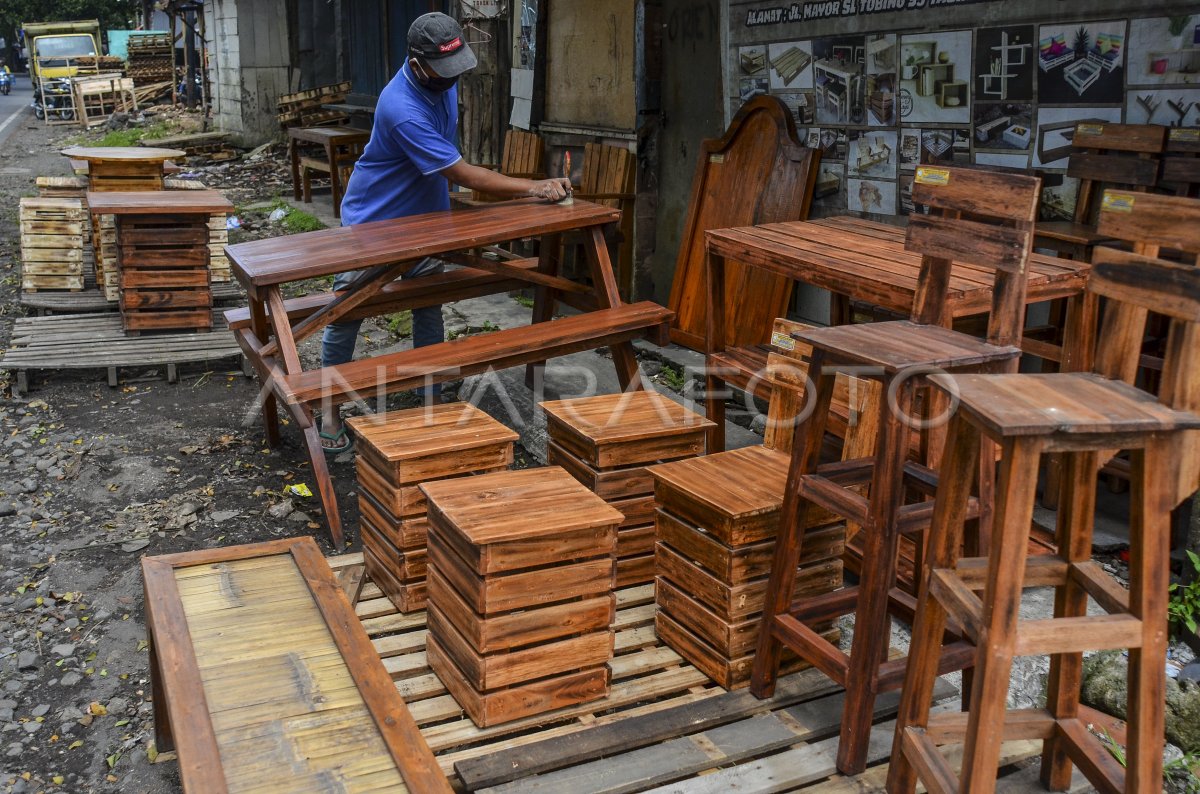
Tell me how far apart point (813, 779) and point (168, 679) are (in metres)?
1.86

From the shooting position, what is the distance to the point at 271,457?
20.6ft

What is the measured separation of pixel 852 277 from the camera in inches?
163

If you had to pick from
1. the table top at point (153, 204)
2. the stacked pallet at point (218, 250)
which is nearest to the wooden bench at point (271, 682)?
the table top at point (153, 204)

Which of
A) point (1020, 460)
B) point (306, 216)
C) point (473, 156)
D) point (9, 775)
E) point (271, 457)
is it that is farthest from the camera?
point (306, 216)

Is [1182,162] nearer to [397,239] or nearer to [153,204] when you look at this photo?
[397,239]

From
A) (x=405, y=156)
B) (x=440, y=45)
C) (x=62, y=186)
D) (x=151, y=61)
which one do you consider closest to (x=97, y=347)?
(x=62, y=186)

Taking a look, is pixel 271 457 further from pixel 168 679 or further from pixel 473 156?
pixel 473 156

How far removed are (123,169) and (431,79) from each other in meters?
4.83

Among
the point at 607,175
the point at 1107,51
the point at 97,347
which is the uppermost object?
the point at 1107,51

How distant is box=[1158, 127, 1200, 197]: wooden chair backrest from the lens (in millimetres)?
4371

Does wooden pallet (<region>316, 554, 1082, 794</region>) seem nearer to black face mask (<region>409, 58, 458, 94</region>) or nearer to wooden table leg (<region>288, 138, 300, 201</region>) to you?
black face mask (<region>409, 58, 458, 94</region>)

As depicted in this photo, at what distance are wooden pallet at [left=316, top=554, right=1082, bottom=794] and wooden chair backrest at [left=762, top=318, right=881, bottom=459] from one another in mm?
950

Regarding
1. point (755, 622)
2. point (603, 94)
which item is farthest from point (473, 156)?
point (755, 622)

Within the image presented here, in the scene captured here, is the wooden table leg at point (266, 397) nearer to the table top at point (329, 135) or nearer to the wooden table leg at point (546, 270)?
the wooden table leg at point (546, 270)
